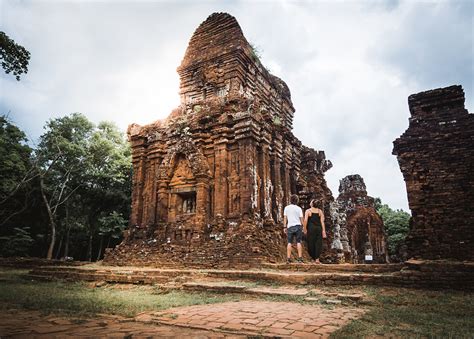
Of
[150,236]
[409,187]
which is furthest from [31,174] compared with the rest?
[409,187]

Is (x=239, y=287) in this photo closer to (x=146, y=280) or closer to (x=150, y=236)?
(x=146, y=280)

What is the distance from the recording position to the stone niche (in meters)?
10.9

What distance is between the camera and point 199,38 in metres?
16.0

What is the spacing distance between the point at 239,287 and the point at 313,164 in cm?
1110

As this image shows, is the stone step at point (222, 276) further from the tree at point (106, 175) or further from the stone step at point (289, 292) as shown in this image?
the tree at point (106, 175)

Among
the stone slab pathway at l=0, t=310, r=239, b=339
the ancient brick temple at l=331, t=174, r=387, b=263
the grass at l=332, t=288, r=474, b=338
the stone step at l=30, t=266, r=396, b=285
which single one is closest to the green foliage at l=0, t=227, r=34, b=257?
the stone step at l=30, t=266, r=396, b=285

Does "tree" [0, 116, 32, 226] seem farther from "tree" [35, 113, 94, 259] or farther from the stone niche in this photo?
the stone niche

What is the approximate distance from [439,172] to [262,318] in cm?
627

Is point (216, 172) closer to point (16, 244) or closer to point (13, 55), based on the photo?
point (13, 55)

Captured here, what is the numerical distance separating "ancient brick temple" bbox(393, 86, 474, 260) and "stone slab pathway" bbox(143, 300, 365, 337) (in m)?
3.88

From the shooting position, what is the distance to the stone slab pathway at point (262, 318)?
323 cm

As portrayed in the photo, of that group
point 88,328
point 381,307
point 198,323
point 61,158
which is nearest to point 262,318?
point 198,323

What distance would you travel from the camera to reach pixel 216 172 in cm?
1195

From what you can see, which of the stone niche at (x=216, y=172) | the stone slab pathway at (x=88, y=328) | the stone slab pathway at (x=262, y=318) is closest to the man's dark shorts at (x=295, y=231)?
the stone niche at (x=216, y=172)
